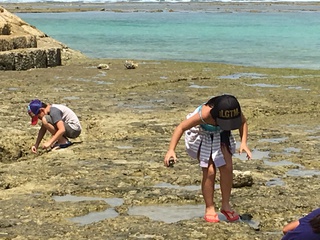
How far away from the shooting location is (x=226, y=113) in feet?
15.5

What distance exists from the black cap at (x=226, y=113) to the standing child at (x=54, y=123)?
3224 millimetres

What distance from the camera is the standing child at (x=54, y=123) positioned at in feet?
24.8

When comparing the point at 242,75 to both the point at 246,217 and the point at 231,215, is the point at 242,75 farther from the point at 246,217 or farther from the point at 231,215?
the point at 231,215

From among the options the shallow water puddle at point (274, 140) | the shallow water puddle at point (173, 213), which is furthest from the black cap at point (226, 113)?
the shallow water puddle at point (274, 140)

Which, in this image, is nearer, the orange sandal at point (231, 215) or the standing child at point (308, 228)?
the standing child at point (308, 228)

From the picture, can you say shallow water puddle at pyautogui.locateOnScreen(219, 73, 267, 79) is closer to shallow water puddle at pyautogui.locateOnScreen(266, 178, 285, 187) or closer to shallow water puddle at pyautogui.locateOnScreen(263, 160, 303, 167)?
shallow water puddle at pyautogui.locateOnScreen(263, 160, 303, 167)

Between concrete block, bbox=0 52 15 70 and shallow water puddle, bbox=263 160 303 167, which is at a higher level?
shallow water puddle, bbox=263 160 303 167

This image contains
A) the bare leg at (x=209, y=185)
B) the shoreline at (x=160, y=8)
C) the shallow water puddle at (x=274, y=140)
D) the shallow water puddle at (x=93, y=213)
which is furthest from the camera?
the shoreline at (x=160, y=8)

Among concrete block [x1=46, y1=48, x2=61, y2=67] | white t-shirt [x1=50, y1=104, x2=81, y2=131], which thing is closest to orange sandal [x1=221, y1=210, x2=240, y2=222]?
white t-shirt [x1=50, y1=104, x2=81, y2=131]

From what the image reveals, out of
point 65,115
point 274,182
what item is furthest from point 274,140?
point 65,115

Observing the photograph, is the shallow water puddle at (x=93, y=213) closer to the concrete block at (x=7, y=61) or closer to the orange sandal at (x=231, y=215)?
the orange sandal at (x=231, y=215)

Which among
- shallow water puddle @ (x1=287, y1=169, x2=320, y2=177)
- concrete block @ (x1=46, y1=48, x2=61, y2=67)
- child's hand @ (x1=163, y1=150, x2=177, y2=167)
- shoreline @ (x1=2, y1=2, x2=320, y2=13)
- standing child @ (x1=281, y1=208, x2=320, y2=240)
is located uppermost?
standing child @ (x1=281, y1=208, x2=320, y2=240)

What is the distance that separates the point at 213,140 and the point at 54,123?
10.6ft

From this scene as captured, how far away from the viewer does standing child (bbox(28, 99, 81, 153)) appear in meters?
7.55
